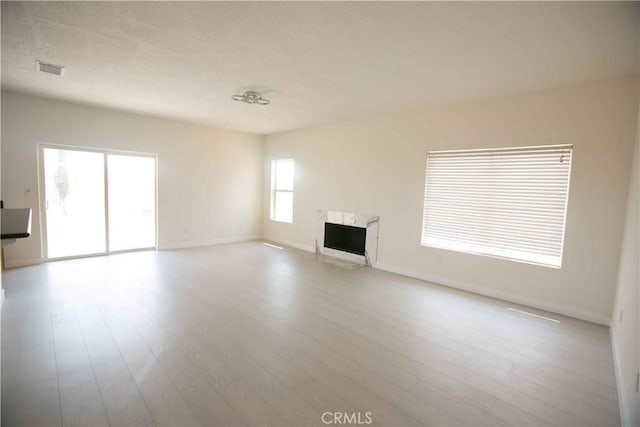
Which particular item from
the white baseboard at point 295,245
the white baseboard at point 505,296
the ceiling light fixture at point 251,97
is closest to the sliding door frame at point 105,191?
the white baseboard at point 295,245

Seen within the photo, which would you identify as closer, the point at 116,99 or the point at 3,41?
the point at 3,41

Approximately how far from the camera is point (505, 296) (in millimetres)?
Result: 3822

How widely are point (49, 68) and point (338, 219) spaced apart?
4.54 metres

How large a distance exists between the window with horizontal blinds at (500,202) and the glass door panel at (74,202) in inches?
223

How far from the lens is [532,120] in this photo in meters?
3.56

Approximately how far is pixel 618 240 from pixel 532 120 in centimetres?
158

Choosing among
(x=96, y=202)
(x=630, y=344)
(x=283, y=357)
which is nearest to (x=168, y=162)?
(x=96, y=202)

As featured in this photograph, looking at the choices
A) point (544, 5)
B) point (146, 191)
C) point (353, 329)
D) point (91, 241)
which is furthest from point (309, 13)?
point (91, 241)

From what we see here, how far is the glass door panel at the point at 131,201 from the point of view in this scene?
5.51m

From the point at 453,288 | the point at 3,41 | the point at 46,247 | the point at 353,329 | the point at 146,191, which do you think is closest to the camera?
the point at 3,41

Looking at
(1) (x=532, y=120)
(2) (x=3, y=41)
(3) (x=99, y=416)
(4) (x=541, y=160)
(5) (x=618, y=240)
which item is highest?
(2) (x=3, y=41)

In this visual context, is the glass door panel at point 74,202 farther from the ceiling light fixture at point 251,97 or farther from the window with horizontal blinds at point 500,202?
the window with horizontal blinds at point 500,202

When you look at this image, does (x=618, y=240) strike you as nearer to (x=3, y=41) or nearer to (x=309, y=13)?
(x=309, y=13)

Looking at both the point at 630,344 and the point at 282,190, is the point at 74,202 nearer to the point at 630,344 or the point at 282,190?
the point at 282,190
